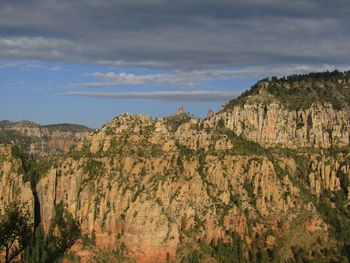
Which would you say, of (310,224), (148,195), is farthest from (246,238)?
(148,195)

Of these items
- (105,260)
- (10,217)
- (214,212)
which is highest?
(10,217)

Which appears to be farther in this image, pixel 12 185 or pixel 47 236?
pixel 12 185

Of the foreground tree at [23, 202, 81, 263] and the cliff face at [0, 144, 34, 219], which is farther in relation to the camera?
the cliff face at [0, 144, 34, 219]

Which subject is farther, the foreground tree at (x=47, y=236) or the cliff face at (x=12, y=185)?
the cliff face at (x=12, y=185)

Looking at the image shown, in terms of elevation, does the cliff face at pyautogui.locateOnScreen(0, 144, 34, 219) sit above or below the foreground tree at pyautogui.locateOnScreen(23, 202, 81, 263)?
above

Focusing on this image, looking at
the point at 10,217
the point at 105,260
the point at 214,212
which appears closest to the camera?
the point at 10,217

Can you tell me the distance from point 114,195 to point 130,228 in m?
13.9

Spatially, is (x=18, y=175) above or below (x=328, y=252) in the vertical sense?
above

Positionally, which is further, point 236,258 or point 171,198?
point 171,198

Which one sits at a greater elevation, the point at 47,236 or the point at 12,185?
the point at 12,185

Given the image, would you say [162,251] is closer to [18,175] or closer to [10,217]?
[18,175]

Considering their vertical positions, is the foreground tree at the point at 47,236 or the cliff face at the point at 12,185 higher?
the cliff face at the point at 12,185

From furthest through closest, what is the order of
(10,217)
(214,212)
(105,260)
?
(214,212) → (105,260) → (10,217)

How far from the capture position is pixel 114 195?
194500 millimetres
